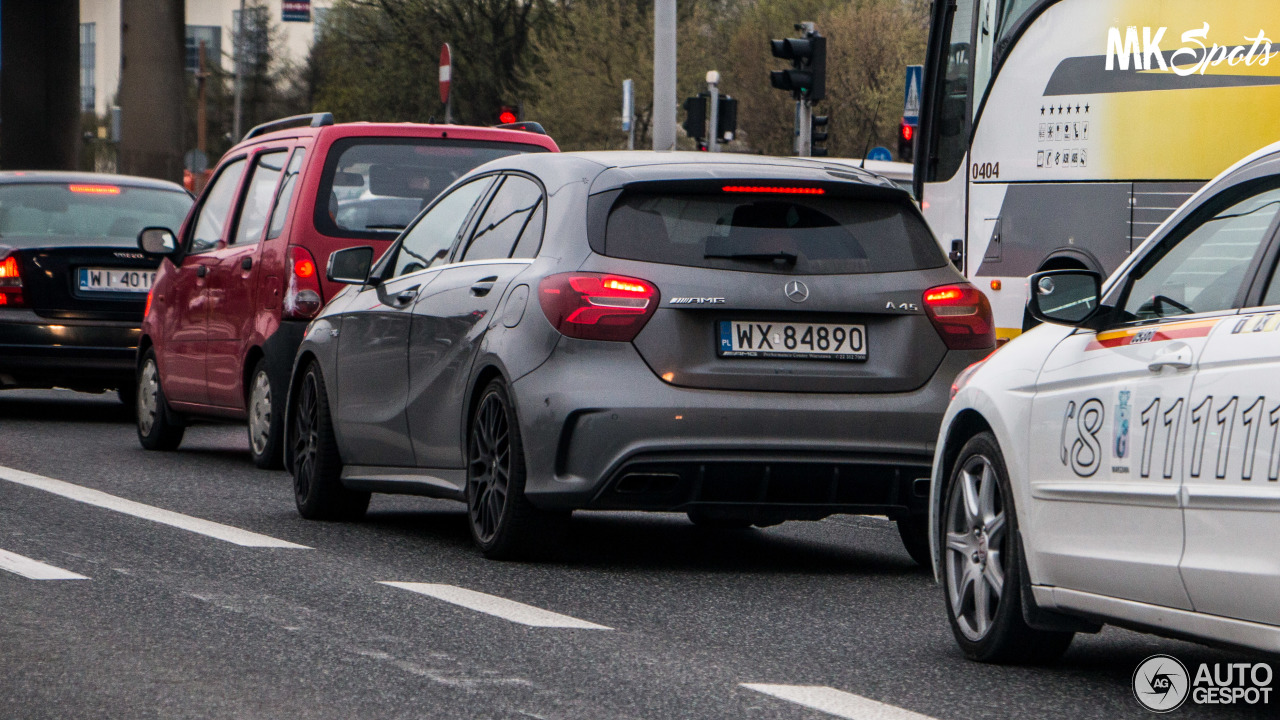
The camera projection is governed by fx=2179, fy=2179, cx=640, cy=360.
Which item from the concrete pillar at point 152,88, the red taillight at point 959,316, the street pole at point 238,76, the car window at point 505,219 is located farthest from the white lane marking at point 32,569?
the street pole at point 238,76

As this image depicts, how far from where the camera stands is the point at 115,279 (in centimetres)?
1528

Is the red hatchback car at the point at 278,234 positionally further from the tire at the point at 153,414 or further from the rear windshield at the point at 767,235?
the rear windshield at the point at 767,235

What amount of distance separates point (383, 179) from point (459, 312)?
11.1 feet

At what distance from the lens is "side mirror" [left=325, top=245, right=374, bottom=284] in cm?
938

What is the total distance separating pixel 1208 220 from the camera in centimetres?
543

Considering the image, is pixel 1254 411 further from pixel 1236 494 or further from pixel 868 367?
pixel 868 367

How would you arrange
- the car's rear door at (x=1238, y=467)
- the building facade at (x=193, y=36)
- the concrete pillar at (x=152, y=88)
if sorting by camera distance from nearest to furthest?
the car's rear door at (x=1238, y=467) < the concrete pillar at (x=152, y=88) < the building facade at (x=193, y=36)

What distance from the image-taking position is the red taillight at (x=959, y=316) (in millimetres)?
7715

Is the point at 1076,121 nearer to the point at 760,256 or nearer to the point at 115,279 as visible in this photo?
the point at 115,279

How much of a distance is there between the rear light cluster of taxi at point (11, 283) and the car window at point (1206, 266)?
11039mm

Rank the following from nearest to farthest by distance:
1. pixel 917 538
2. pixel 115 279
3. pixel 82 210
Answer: pixel 917 538 < pixel 115 279 < pixel 82 210

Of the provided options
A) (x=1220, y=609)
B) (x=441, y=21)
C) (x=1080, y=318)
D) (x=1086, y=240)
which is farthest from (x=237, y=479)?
(x=441, y=21)

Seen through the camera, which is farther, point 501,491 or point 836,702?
point 501,491

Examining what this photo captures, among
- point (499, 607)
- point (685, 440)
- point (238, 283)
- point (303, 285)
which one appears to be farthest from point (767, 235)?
point (238, 283)
